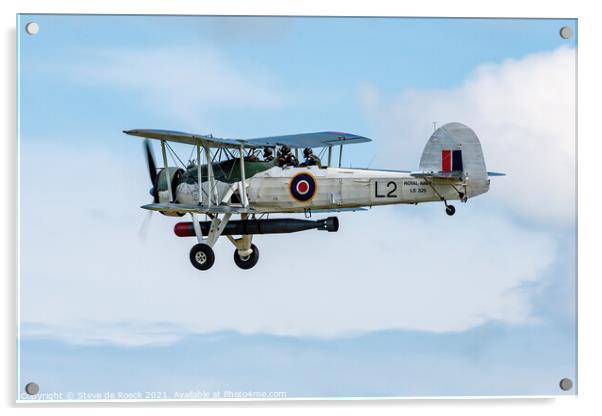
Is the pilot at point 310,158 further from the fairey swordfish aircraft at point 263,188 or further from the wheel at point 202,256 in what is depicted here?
the wheel at point 202,256

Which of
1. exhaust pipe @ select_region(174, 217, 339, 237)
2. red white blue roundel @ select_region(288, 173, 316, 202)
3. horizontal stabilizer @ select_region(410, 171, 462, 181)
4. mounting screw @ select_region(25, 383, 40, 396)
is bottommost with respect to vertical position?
mounting screw @ select_region(25, 383, 40, 396)

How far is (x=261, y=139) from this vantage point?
20750 mm

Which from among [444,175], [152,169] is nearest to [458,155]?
[444,175]

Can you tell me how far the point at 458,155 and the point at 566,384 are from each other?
349 centimetres

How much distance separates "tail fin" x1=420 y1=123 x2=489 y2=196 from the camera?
18.5 meters

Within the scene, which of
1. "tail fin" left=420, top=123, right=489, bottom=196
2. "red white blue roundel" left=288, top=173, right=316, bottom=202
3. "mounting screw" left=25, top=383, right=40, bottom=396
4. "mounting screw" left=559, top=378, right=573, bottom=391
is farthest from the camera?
"red white blue roundel" left=288, top=173, right=316, bottom=202

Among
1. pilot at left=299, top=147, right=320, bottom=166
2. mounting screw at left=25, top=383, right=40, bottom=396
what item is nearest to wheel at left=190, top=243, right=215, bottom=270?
pilot at left=299, top=147, right=320, bottom=166

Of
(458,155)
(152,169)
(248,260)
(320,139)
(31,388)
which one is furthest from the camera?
(320,139)

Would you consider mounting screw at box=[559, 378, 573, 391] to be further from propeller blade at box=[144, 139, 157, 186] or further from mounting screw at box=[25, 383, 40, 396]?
propeller blade at box=[144, 139, 157, 186]

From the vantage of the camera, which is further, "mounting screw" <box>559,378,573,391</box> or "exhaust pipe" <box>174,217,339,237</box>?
"exhaust pipe" <box>174,217,339,237</box>

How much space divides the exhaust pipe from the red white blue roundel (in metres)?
0.51

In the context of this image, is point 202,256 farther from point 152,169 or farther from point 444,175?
point 444,175

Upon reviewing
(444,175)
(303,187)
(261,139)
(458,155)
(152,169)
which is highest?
(261,139)

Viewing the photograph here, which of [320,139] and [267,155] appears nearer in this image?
[267,155]
